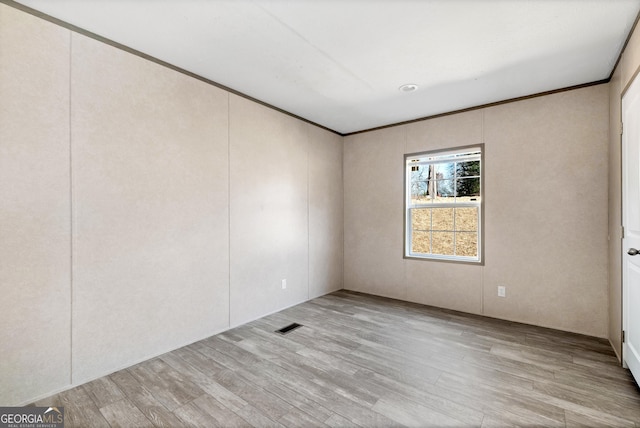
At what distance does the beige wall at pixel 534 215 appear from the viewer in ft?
10.0

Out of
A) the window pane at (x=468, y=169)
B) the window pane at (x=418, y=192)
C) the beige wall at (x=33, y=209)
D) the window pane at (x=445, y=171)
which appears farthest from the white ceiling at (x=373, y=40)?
the window pane at (x=418, y=192)

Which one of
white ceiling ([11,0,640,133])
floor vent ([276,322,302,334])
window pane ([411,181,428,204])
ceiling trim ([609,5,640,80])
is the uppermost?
white ceiling ([11,0,640,133])

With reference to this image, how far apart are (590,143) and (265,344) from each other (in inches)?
155

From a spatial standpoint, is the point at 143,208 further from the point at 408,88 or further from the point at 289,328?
the point at 408,88

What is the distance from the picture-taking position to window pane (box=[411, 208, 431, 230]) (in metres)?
4.27

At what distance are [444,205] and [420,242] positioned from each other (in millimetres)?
644

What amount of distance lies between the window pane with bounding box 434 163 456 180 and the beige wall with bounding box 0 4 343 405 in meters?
2.33

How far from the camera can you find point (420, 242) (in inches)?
170

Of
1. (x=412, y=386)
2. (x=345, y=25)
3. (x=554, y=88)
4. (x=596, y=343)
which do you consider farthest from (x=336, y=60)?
(x=596, y=343)

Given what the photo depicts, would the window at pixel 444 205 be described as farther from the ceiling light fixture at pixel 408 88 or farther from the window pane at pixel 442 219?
the ceiling light fixture at pixel 408 88

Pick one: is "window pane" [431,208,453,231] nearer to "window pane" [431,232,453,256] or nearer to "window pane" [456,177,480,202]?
"window pane" [431,232,453,256]

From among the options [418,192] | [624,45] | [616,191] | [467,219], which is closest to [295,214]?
[418,192]

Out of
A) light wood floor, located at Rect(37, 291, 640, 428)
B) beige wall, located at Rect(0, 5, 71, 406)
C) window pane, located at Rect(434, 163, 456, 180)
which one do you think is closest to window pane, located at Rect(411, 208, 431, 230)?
window pane, located at Rect(434, 163, 456, 180)

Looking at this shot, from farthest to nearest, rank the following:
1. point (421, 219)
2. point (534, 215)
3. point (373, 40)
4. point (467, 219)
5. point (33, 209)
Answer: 1. point (421, 219)
2. point (467, 219)
3. point (534, 215)
4. point (373, 40)
5. point (33, 209)
